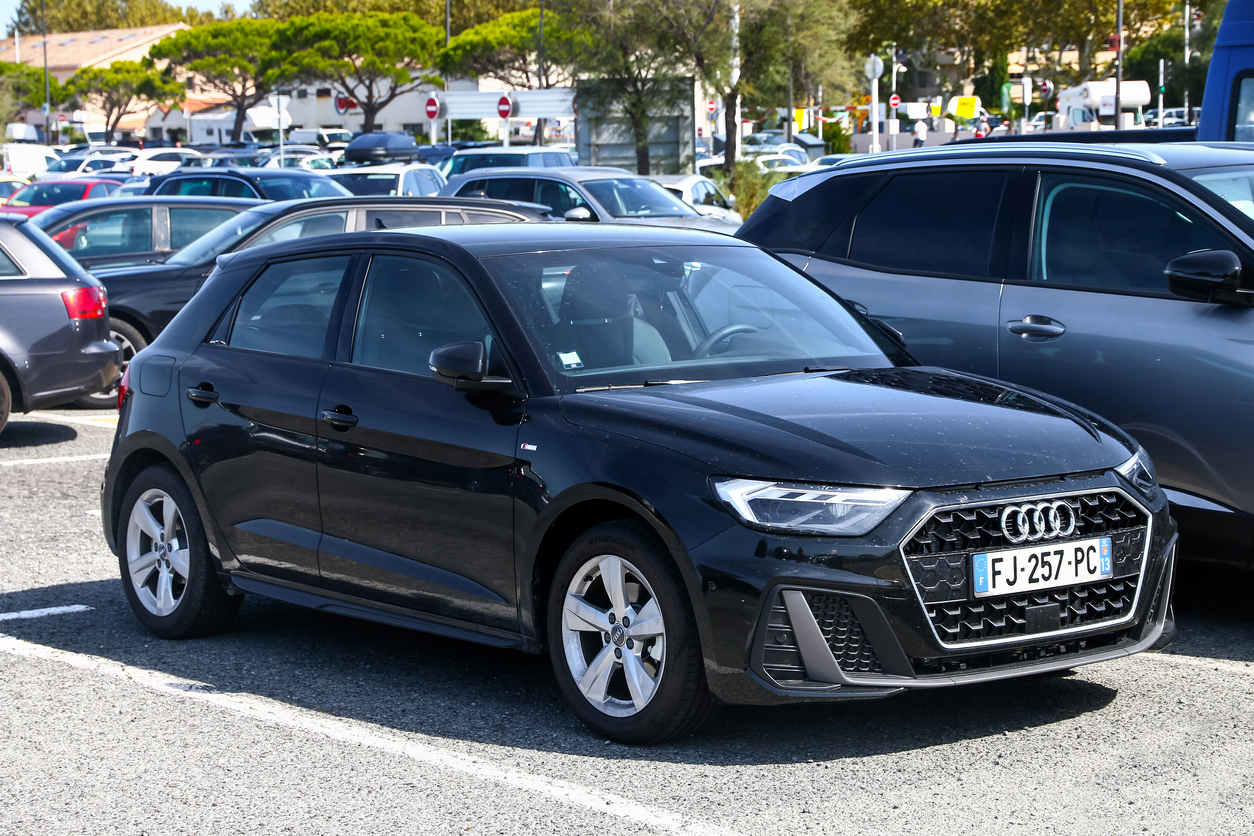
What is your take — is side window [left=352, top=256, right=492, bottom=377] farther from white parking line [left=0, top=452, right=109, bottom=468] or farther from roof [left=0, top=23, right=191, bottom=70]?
roof [left=0, top=23, right=191, bottom=70]

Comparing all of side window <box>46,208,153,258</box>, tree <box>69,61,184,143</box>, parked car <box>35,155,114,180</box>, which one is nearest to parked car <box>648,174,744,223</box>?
side window <box>46,208,153,258</box>

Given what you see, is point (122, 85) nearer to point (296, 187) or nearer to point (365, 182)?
point (365, 182)

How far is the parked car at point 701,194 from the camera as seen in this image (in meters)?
23.0

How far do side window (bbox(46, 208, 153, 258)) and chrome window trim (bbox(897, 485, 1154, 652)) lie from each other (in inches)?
490

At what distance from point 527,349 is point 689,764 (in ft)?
4.72

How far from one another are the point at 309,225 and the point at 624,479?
374 inches

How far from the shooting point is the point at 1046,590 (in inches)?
175

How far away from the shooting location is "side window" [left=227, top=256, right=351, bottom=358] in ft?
19.2

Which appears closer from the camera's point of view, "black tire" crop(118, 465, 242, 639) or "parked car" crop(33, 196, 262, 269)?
"black tire" crop(118, 465, 242, 639)

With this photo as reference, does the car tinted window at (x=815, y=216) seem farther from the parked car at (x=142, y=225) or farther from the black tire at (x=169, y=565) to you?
the parked car at (x=142, y=225)

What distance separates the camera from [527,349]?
5113mm

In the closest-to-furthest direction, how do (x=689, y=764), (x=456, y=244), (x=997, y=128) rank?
(x=689, y=764) → (x=456, y=244) → (x=997, y=128)

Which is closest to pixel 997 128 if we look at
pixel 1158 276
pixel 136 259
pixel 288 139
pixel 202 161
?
pixel 288 139

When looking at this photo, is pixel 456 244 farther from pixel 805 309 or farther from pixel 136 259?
pixel 136 259
